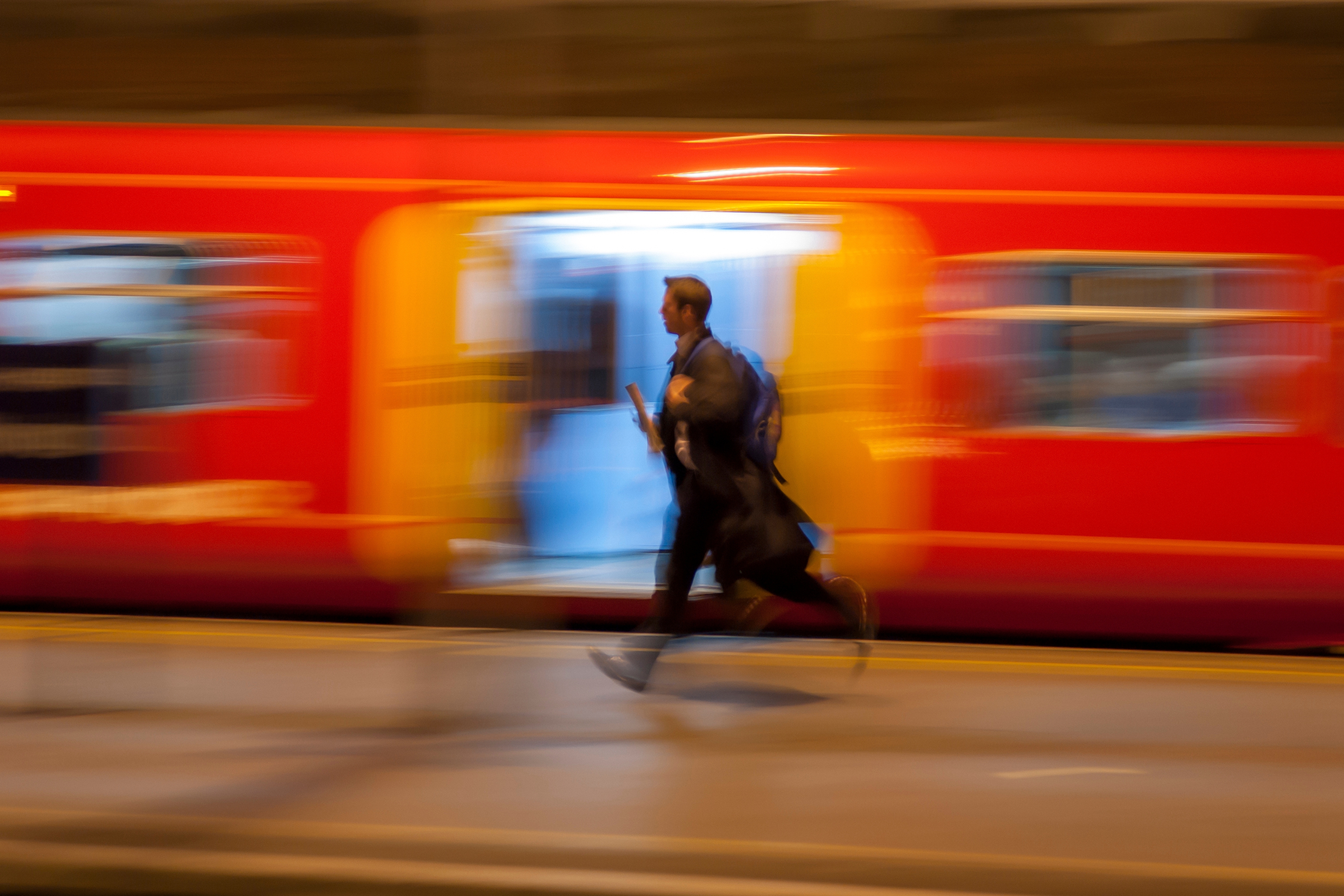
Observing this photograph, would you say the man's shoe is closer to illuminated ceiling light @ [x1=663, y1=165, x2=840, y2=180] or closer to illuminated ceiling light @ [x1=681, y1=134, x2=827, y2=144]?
illuminated ceiling light @ [x1=663, y1=165, x2=840, y2=180]

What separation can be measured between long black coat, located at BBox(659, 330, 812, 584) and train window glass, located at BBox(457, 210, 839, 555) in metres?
1.63

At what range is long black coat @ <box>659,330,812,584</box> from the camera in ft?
18.7

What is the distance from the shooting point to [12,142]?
7.61 meters

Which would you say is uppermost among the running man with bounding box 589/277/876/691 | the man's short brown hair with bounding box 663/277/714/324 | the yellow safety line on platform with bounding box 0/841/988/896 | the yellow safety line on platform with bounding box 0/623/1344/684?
the man's short brown hair with bounding box 663/277/714/324

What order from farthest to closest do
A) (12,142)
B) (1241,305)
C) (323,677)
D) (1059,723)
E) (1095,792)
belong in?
(12,142) < (1241,305) < (323,677) < (1059,723) < (1095,792)

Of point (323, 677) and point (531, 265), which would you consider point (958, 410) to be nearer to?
point (531, 265)

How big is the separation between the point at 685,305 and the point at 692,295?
Result: 44mm

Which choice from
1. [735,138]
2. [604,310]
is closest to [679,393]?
[604,310]

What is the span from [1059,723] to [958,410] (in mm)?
2055

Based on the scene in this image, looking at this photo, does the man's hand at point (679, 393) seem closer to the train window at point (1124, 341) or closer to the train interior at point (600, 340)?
the train interior at point (600, 340)

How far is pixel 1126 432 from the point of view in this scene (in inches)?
283

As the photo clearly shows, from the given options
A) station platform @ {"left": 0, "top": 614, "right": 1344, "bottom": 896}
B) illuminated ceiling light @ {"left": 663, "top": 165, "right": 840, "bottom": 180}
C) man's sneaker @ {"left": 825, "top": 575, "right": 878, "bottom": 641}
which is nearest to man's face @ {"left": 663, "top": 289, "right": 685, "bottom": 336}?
man's sneaker @ {"left": 825, "top": 575, "right": 878, "bottom": 641}

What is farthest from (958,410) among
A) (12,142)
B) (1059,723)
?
(12,142)

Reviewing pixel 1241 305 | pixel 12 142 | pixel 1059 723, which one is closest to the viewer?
pixel 1059 723
